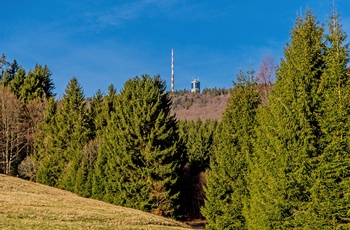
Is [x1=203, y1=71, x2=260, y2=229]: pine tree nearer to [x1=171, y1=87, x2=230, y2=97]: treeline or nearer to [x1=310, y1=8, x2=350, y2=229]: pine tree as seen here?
[x1=310, y1=8, x2=350, y2=229]: pine tree

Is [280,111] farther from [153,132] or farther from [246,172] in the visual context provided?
[153,132]

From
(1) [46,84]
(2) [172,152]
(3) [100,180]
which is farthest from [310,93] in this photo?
(1) [46,84]

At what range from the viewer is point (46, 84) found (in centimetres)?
7244

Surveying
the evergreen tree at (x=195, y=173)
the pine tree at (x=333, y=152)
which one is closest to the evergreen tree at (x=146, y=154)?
the evergreen tree at (x=195, y=173)

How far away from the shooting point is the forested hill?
14554 centimetres

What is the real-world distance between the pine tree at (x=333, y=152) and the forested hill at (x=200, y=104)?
403ft

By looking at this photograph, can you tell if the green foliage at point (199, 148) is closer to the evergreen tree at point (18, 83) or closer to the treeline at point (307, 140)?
the evergreen tree at point (18, 83)

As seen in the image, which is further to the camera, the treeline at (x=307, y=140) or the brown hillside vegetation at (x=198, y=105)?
the brown hillside vegetation at (x=198, y=105)

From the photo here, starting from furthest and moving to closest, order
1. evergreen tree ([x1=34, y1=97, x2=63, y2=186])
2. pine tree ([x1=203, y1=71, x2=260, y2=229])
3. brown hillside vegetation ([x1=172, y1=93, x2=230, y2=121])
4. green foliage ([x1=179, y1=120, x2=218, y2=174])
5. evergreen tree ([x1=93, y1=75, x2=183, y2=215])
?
brown hillside vegetation ([x1=172, y1=93, x2=230, y2=121]) → green foliage ([x1=179, y1=120, x2=218, y2=174]) → evergreen tree ([x1=34, y1=97, x2=63, y2=186]) → evergreen tree ([x1=93, y1=75, x2=183, y2=215]) → pine tree ([x1=203, y1=71, x2=260, y2=229])

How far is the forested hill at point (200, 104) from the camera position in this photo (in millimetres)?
145538

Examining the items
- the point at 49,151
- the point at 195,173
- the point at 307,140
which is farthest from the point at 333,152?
the point at 49,151

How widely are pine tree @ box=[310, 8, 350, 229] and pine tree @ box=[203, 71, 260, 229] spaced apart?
26.1 feet

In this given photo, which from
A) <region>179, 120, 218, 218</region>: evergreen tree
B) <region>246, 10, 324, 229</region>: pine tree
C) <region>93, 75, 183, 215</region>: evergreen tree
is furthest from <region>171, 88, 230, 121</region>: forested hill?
<region>246, 10, 324, 229</region>: pine tree

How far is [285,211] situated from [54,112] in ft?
150
